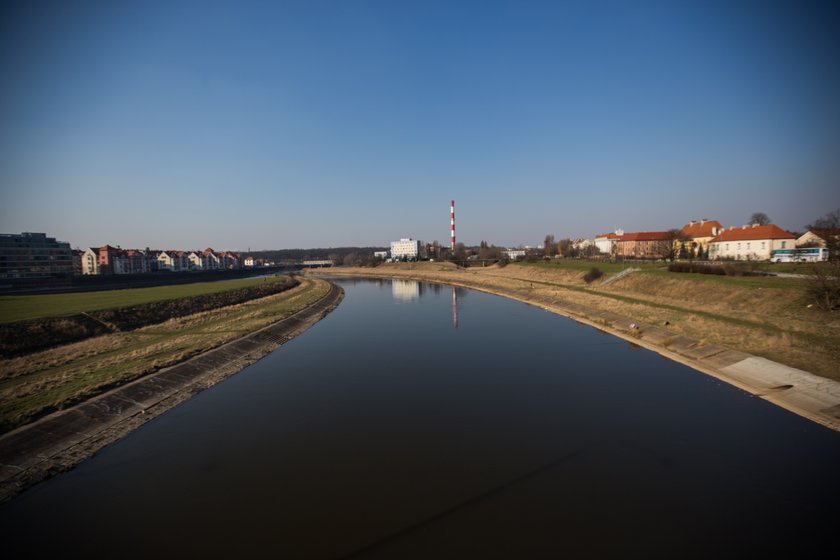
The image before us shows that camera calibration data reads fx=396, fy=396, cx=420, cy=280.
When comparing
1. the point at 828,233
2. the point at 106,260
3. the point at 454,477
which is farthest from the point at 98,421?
the point at 106,260

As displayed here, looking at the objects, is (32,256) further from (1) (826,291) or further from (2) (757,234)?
(2) (757,234)

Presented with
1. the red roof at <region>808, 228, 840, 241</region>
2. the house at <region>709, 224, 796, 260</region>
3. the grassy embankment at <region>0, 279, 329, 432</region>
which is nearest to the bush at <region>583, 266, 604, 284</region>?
the red roof at <region>808, 228, 840, 241</region>

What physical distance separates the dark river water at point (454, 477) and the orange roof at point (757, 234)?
179 feet

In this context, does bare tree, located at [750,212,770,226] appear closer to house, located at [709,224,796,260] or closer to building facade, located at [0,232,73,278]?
house, located at [709,224,796,260]

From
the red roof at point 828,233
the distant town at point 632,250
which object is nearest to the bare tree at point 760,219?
the distant town at point 632,250

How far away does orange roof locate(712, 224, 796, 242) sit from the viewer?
54.5 meters

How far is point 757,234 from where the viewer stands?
56.5 m

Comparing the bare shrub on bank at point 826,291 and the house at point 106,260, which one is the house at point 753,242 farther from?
the house at point 106,260

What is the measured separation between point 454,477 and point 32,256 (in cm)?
9541

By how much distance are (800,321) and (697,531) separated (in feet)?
62.4

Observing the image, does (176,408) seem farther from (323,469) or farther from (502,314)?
(502,314)

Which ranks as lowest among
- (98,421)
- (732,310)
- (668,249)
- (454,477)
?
(454,477)

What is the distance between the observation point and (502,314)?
34.0 meters

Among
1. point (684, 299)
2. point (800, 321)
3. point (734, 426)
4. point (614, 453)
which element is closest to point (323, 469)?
point (614, 453)
